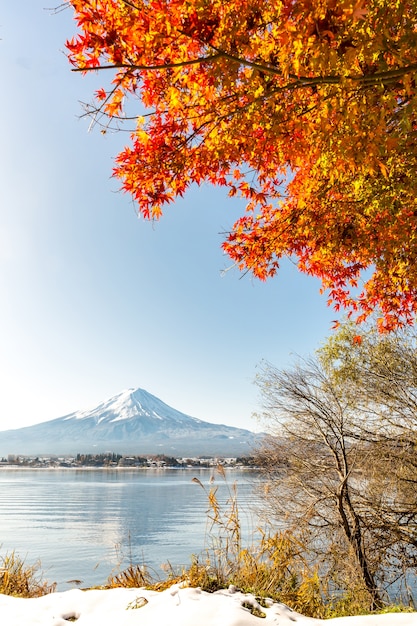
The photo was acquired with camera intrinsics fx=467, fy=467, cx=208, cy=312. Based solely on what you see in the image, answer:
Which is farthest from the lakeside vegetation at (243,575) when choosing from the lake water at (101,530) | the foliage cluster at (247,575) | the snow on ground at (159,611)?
the lake water at (101,530)

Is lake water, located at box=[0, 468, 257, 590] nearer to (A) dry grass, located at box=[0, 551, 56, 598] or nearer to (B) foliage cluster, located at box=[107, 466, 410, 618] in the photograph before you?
(A) dry grass, located at box=[0, 551, 56, 598]

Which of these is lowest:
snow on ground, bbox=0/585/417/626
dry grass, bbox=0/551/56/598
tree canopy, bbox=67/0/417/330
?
dry grass, bbox=0/551/56/598

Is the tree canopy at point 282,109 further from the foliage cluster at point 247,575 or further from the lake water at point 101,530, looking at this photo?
the lake water at point 101,530

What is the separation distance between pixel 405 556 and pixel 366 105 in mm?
10349

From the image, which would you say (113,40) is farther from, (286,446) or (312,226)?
(286,446)

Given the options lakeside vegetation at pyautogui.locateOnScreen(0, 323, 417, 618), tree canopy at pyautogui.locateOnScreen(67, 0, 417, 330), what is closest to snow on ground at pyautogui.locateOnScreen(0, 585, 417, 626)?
tree canopy at pyautogui.locateOnScreen(67, 0, 417, 330)

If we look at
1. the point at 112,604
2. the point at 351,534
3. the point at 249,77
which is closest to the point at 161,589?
the point at 112,604

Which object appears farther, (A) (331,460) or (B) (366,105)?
(A) (331,460)

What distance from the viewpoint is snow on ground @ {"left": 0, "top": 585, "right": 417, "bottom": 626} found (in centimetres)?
263

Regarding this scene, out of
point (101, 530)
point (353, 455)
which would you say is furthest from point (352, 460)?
point (101, 530)

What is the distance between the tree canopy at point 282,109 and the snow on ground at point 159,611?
9.64 ft

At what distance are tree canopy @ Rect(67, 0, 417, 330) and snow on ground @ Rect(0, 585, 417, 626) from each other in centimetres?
294

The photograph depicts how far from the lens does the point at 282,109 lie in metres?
3.66

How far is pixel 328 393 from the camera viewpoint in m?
11.8
